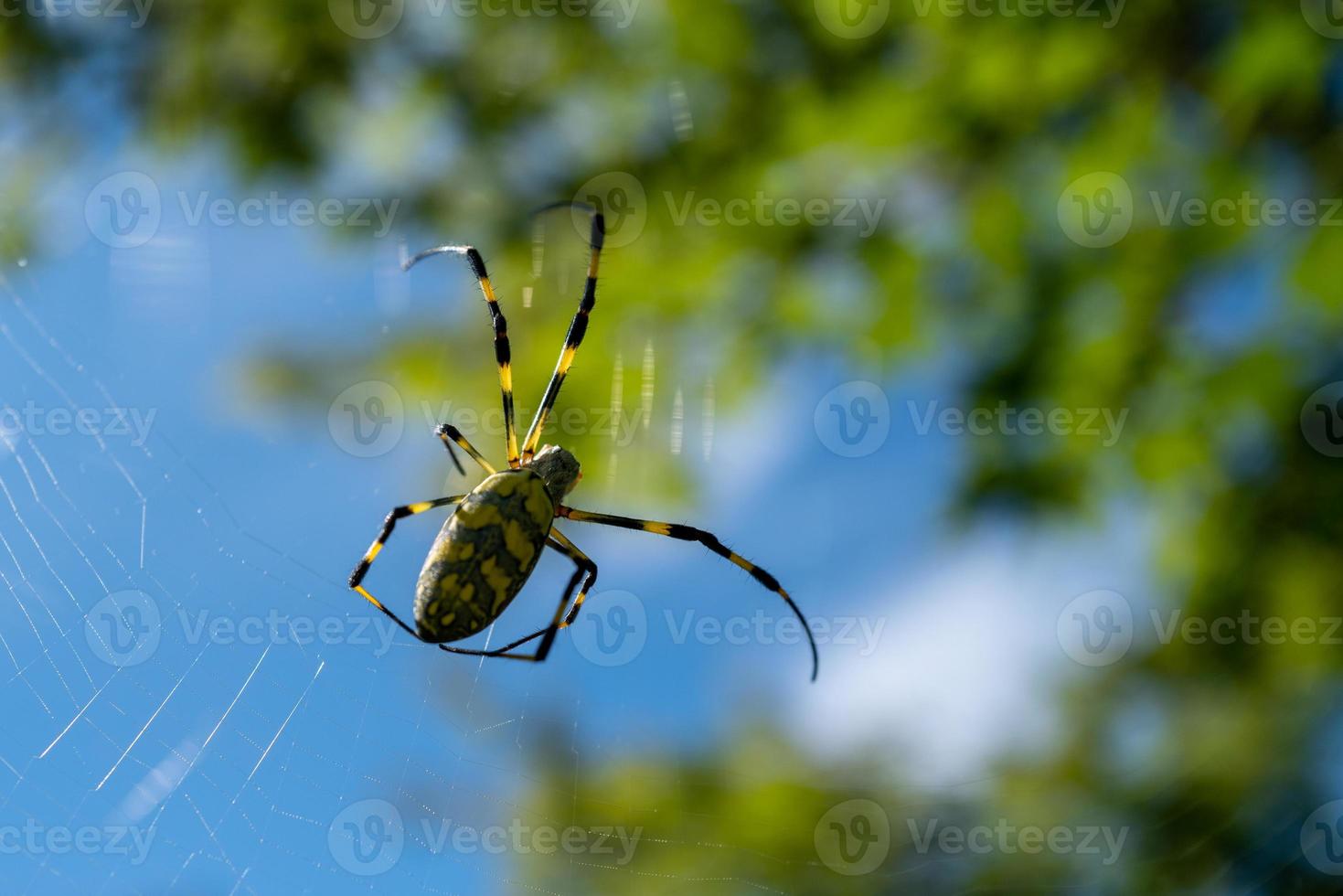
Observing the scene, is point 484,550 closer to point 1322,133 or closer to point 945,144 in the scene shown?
point 945,144

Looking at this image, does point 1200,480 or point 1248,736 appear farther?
point 1248,736

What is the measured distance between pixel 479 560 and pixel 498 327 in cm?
152

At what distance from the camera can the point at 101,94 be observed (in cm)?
537

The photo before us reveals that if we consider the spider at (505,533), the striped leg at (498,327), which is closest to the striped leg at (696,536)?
the spider at (505,533)

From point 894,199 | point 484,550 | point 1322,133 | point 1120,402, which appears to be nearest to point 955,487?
point 1120,402

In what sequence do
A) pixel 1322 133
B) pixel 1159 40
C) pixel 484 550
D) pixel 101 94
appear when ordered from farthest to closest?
pixel 101 94 < pixel 1159 40 < pixel 1322 133 < pixel 484 550

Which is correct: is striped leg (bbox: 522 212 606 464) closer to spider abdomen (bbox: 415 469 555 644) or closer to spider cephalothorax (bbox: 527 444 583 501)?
spider cephalothorax (bbox: 527 444 583 501)

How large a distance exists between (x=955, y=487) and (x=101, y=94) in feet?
17.2

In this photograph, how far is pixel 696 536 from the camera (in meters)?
3.77

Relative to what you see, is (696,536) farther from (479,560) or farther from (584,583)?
(479,560)

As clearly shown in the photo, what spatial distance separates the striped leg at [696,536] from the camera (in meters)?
3.67

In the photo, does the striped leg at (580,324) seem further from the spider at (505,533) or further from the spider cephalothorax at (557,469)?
the spider cephalothorax at (557,469)

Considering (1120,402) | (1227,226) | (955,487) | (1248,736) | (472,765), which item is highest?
(1227,226)

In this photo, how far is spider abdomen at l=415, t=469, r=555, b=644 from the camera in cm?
266
